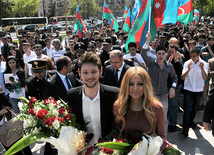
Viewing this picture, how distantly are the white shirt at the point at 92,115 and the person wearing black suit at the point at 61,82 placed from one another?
1413mm

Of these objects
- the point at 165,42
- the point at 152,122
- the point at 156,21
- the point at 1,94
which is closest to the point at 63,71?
the point at 1,94

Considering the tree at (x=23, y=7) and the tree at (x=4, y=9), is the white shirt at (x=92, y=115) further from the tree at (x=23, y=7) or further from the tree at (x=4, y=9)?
the tree at (x=23, y=7)

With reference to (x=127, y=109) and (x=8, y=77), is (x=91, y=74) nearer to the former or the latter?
(x=127, y=109)

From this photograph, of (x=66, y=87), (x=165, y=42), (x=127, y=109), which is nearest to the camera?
(x=127, y=109)

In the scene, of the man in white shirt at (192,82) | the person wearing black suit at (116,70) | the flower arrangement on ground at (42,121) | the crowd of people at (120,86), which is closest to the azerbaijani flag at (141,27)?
the crowd of people at (120,86)

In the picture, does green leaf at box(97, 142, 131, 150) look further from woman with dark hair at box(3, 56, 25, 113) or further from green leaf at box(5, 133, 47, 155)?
woman with dark hair at box(3, 56, 25, 113)

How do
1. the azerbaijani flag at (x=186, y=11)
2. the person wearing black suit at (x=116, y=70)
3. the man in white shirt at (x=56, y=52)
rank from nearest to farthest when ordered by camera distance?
the person wearing black suit at (x=116, y=70), the man in white shirt at (x=56, y=52), the azerbaijani flag at (x=186, y=11)

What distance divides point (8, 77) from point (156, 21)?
398cm

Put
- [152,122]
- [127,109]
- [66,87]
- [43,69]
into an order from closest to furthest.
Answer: [152,122]
[127,109]
[66,87]
[43,69]

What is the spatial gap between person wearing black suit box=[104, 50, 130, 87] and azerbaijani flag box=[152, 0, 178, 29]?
1560mm

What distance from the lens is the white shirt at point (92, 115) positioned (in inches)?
109

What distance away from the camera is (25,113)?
8.54 feet

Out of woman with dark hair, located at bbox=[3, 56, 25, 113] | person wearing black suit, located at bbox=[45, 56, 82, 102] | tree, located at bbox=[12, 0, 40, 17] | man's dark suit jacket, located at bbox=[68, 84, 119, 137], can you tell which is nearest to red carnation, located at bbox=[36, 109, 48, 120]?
man's dark suit jacket, located at bbox=[68, 84, 119, 137]

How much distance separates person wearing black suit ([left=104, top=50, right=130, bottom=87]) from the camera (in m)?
4.78
